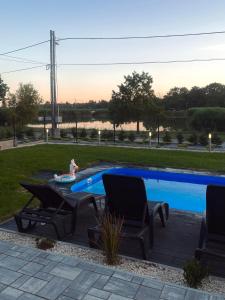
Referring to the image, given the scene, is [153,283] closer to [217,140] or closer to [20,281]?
[20,281]

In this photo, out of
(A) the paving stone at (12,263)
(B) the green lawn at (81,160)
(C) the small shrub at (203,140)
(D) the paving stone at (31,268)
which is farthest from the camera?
(C) the small shrub at (203,140)

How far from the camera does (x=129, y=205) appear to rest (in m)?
4.76

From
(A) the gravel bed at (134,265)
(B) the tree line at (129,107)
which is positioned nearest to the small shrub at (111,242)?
(A) the gravel bed at (134,265)

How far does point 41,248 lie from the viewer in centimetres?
445

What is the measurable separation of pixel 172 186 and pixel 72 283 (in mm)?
6880

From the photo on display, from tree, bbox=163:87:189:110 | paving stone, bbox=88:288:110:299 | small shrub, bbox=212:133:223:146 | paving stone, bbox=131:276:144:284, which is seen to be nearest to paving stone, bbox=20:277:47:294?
paving stone, bbox=88:288:110:299

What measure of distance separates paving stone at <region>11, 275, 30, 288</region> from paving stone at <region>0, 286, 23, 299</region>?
7 centimetres

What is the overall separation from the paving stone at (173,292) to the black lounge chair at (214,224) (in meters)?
0.61

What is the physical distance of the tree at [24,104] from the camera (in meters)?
28.7

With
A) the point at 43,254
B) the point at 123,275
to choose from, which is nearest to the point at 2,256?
the point at 43,254

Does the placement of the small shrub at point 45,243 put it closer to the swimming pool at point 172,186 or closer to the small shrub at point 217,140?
the swimming pool at point 172,186

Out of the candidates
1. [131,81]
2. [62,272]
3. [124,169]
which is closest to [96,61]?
[131,81]

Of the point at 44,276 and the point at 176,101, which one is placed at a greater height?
the point at 176,101

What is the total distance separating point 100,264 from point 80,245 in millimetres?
759
